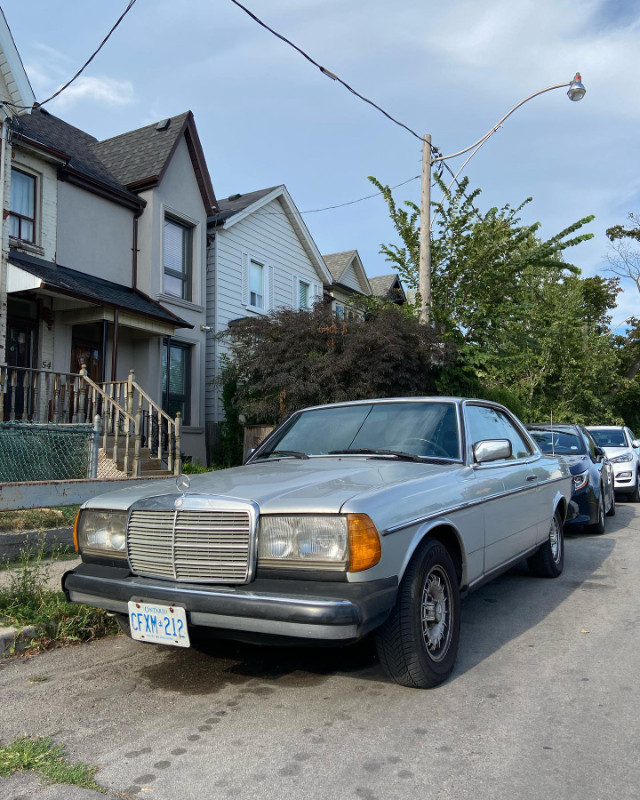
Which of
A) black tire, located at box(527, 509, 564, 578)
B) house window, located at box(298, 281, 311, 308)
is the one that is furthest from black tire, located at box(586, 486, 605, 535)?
house window, located at box(298, 281, 311, 308)

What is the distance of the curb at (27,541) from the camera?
6.05 meters

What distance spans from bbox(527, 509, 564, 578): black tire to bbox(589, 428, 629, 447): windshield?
805cm

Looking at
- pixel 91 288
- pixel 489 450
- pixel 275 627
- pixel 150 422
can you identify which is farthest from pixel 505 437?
pixel 91 288

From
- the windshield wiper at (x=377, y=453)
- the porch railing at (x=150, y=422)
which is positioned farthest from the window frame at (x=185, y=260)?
the windshield wiper at (x=377, y=453)

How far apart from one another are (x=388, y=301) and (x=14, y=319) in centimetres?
741

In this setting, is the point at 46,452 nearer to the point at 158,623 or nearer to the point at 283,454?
the point at 283,454

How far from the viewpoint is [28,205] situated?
12898mm

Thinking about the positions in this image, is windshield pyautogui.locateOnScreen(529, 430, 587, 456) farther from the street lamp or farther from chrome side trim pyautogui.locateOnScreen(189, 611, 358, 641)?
chrome side trim pyautogui.locateOnScreen(189, 611, 358, 641)

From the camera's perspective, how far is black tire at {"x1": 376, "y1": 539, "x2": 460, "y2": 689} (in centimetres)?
335

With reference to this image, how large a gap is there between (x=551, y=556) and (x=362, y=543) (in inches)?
147

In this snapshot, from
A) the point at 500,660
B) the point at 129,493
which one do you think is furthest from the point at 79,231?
the point at 500,660

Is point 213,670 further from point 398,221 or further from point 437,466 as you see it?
point 398,221

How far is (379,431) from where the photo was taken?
4.74 metres

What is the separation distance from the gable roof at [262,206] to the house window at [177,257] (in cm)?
113
